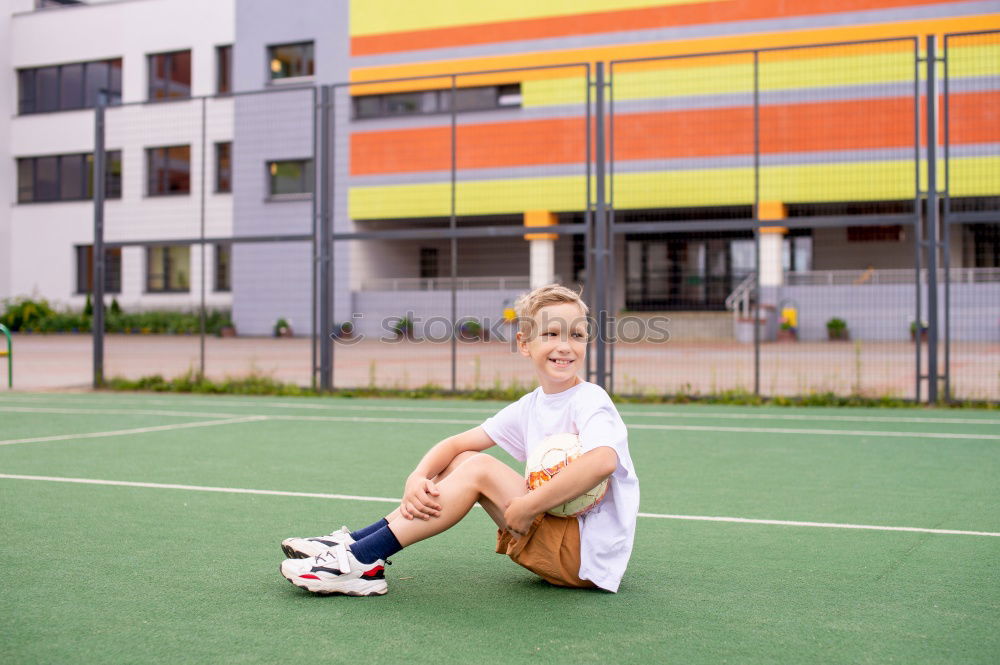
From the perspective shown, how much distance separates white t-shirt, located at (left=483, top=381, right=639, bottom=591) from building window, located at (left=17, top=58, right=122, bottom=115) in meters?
33.5

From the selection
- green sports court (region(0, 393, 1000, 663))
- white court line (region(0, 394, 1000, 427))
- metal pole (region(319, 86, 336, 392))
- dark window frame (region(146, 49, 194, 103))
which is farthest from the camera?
dark window frame (region(146, 49, 194, 103))

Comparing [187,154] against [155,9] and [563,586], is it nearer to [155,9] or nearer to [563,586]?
[155,9]

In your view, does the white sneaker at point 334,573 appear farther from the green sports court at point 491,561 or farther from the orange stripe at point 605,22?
the orange stripe at point 605,22

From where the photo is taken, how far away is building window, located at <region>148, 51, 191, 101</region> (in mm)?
32938

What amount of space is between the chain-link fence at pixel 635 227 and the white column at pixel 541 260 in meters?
0.07

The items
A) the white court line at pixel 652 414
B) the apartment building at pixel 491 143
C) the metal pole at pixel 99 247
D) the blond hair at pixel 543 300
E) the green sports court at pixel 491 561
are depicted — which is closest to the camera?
the green sports court at pixel 491 561

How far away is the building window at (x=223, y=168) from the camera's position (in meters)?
30.4

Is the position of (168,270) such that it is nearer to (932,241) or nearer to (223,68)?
(223,68)

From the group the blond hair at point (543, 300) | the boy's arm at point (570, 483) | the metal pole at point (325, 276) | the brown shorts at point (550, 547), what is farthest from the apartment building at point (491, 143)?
the boy's arm at point (570, 483)

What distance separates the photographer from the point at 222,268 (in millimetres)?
30500

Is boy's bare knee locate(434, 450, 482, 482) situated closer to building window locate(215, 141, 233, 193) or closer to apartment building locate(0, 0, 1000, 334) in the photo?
apartment building locate(0, 0, 1000, 334)

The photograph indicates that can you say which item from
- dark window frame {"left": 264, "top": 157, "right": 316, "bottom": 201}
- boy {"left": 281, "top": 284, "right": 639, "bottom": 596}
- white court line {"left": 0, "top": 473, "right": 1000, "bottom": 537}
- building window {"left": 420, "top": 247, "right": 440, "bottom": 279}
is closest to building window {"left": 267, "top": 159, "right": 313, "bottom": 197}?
dark window frame {"left": 264, "top": 157, "right": 316, "bottom": 201}

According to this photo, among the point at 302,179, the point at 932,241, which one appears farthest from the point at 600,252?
the point at 302,179

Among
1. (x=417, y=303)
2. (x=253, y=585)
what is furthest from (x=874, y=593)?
(x=417, y=303)
